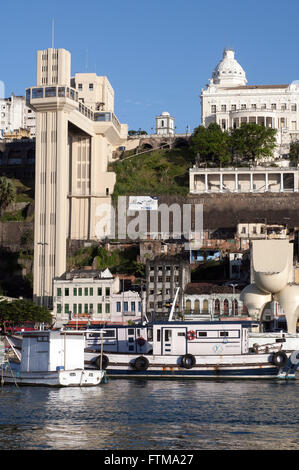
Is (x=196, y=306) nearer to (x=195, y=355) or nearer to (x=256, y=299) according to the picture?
(x=256, y=299)

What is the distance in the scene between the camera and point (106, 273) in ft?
406

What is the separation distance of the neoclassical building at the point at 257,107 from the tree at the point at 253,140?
949 centimetres

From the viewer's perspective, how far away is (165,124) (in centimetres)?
18350

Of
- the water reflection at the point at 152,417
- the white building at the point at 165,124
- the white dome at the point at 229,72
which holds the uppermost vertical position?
the white dome at the point at 229,72

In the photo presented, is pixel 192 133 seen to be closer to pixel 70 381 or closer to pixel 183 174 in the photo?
pixel 183 174

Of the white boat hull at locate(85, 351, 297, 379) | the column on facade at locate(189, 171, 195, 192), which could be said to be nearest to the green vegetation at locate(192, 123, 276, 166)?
the column on facade at locate(189, 171, 195, 192)

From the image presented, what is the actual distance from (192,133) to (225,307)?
193ft

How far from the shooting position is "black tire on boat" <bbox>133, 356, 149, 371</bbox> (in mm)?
76562

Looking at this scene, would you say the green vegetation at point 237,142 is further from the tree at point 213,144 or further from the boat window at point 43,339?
the boat window at point 43,339

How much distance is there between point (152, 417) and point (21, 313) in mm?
54657

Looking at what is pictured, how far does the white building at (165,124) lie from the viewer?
18225 centimetres

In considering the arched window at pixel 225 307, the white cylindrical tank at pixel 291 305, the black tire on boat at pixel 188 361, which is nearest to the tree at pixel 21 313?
the arched window at pixel 225 307

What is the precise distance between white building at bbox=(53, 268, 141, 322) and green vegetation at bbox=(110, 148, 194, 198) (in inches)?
1102

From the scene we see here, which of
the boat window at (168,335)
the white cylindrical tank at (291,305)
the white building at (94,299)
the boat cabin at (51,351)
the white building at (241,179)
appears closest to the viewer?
the boat cabin at (51,351)
